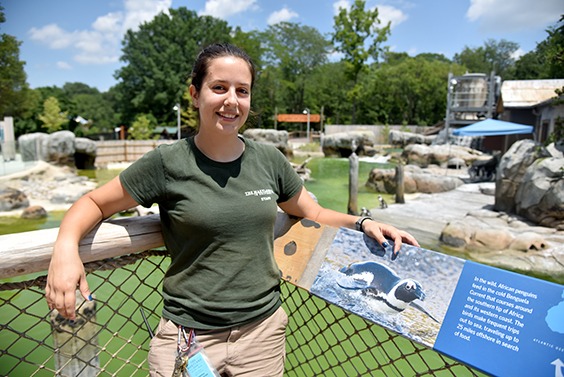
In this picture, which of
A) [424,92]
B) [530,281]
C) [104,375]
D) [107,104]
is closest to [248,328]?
[530,281]

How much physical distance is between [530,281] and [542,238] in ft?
23.3

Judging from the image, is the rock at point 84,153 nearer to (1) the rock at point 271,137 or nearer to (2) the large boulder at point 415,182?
(1) the rock at point 271,137

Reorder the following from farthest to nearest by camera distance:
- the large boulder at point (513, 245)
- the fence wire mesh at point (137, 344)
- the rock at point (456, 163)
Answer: the rock at point (456, 163) → the large boulder at point (513, 245) → the fence wire mesh at point (137, 344)

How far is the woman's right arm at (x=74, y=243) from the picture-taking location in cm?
120

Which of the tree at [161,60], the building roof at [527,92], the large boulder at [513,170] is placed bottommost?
the large boulder at [513,170]

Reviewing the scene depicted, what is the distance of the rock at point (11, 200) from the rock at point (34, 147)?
5.19 m

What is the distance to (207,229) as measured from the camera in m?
1.35

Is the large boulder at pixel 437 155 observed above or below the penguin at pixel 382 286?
below

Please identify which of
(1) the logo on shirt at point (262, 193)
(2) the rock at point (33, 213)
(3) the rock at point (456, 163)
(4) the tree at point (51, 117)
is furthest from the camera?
(4) the tree at point (51, 117)

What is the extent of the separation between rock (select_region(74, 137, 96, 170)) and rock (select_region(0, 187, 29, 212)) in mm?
6427

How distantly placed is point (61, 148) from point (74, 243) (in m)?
18.2

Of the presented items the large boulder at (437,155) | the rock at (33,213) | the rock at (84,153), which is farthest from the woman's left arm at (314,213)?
the rock at (84,153)

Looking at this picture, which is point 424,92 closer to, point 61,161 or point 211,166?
point 61,161

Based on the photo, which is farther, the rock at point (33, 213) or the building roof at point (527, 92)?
the building roof at point (527, 92)
